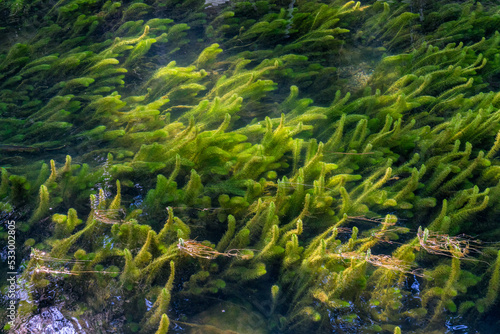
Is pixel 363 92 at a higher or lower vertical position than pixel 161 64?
lower

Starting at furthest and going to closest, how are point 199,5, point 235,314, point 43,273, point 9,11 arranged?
point 199,5, point 9,11, point 235,314, point 43,273

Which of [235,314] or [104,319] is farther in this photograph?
[235,314]

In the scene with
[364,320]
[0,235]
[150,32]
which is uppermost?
[150,32]

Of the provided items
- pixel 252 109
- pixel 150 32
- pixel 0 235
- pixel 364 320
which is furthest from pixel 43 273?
pixel 150 32

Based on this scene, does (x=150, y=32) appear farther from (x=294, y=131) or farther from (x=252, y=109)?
(x=294, y=131)

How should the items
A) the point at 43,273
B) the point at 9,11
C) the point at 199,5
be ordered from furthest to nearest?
the point at 199,5 → the point at 9,11 → the point at 43,273

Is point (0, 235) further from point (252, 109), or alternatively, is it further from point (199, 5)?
point (199, 5)

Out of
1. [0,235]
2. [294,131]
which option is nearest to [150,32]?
[294,131]

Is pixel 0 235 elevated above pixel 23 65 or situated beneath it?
situated beneath

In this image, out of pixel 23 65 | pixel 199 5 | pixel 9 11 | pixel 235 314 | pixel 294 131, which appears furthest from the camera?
pixel 199 5
